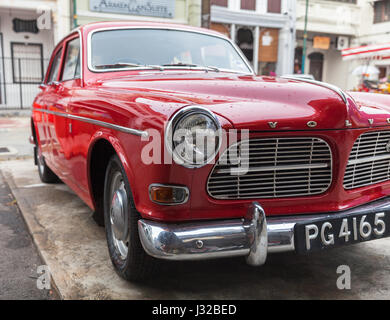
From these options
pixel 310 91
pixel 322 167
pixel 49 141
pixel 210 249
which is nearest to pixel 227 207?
pixel 210 249

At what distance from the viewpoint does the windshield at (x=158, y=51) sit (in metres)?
3.31

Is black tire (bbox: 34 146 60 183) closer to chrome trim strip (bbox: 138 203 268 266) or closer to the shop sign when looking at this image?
chrome trim strip (bbox: 138 203 268 266)

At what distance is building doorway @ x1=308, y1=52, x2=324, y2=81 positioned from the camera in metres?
25.5

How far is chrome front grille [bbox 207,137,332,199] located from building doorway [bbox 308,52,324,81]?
80.5 feet

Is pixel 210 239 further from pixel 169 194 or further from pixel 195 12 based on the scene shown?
pixel 195 12

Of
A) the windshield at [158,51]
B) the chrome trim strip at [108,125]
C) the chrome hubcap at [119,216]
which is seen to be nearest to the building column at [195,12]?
the windshield at [158,51]

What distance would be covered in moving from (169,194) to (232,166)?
0.33 meters

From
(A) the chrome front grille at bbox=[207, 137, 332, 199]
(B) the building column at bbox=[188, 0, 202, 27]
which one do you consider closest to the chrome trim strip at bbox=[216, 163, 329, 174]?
(A) the chrome front grille at bbox=[207, 137, 332, 199]

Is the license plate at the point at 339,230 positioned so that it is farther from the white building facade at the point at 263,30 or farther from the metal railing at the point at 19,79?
the white building facade at the point at 263,30

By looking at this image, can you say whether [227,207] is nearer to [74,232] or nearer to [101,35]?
[74,232]

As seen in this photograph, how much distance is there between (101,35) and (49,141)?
1.20 metres

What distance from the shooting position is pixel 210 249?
1985 millimetres

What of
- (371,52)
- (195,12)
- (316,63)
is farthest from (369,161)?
(316,63)

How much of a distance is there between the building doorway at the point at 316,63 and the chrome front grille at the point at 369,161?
947 inches
